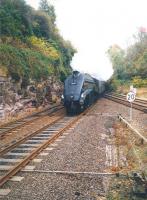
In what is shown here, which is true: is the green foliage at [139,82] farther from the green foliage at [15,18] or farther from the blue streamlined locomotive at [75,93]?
the blue streamlined locomotive at [75,93]

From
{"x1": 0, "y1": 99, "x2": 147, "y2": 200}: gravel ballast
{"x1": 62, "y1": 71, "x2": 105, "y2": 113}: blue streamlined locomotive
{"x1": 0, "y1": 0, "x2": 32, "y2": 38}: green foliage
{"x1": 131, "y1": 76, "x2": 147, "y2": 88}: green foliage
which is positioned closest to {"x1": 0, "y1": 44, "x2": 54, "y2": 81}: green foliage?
{"x1": 0, "y1": 0, "x2": 32, "y2": 38}: green foliage

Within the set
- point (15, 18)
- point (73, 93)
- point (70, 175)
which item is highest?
point (15, 18)

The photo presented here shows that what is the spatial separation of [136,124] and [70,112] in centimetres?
680

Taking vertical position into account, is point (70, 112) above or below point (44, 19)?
below

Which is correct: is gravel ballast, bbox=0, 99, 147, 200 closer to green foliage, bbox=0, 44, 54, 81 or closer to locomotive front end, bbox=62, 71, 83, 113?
locomotive front end, bbox=62, 71, 83, 113

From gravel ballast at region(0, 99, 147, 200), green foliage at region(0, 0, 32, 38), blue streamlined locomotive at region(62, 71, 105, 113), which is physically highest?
green foliage at region(0, 0, 32, 38)

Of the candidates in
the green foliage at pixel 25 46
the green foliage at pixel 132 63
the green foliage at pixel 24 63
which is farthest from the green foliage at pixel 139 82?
the green foliage at pixel 24 63

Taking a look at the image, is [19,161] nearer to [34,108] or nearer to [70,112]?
[70,112]

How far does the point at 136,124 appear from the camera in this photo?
16672 millimetres

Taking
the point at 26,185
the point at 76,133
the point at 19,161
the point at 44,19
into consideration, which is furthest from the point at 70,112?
the point at 44,19

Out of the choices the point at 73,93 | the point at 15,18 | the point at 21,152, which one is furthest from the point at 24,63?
the point at 21,152

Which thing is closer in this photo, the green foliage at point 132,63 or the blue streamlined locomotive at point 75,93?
the blue streamlined locomotive at point 75,93

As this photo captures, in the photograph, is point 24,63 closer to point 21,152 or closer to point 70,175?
point 21,152

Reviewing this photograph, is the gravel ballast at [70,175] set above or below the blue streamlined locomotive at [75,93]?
below
